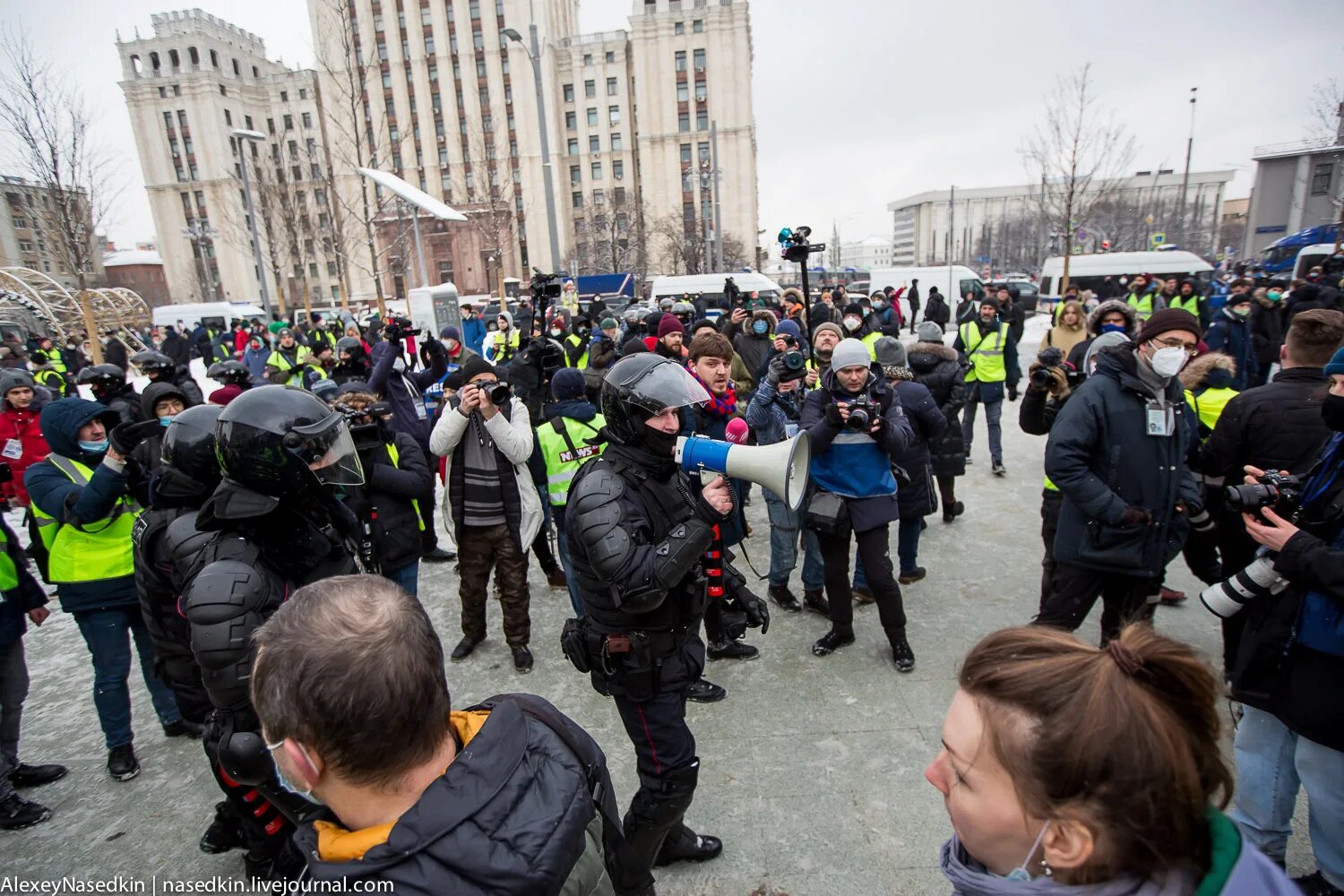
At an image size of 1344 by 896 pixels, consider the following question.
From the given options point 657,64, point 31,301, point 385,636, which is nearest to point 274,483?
→ point 385,636

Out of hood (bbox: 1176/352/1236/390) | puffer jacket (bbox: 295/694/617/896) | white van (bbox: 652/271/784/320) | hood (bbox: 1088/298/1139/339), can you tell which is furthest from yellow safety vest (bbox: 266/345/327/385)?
white van (bbox: 652/271/784/320)

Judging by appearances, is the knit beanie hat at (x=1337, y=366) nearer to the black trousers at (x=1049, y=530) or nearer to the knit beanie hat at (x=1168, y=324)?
the knit beanie hat at (x=1168, y=324)

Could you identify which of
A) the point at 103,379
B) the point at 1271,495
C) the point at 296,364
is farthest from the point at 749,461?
the point at 296,364

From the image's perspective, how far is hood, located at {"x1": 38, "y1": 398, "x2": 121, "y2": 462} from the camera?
→ 3.58m

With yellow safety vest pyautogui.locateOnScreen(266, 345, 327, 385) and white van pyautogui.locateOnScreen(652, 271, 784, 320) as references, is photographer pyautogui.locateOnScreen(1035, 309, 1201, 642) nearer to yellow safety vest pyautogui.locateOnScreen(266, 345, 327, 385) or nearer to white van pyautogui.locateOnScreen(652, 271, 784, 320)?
yellow safety vest pyautogui.locateOnScreen(266, 345, 327, 385)

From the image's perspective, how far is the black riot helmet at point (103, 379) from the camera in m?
4.84

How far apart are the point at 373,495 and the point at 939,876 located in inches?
144

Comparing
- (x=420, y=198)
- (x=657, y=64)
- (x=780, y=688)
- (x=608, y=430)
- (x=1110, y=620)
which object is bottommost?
(x=780, y=688)

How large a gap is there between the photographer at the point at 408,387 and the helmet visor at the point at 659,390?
3.75 metres

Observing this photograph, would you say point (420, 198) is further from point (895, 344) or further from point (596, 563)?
point (596, 563)

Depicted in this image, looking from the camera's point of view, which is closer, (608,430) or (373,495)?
(608,430)

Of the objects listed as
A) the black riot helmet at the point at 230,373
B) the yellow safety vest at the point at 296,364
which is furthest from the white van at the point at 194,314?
the black riot helmet at the point at 230,373

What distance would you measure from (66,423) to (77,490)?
1.50 ft

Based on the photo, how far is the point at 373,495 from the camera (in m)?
4.21
